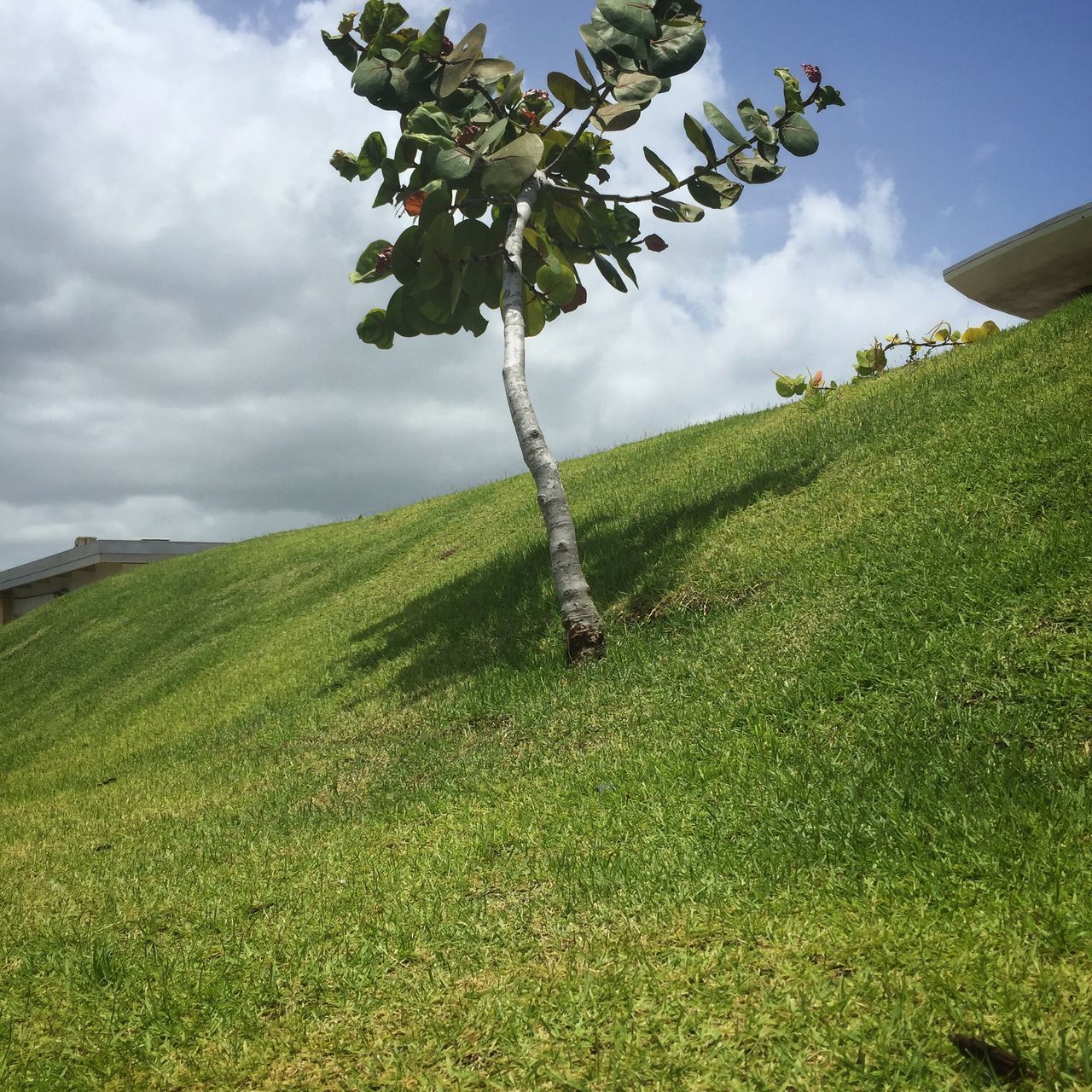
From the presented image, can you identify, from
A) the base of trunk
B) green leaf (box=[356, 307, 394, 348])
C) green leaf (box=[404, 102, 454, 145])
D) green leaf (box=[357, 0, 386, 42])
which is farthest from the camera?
green leaf (box=[356, 307, 394, 348])

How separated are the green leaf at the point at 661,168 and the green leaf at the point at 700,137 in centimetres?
37

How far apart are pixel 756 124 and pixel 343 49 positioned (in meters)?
4.29

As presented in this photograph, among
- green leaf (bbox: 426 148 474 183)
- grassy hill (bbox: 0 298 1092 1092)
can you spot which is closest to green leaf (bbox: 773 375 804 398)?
grassy hill (bbox: 0 298 1092 1092)

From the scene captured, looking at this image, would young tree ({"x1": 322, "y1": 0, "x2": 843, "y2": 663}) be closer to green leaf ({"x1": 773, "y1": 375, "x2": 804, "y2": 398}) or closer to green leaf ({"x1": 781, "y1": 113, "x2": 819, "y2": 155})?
green leaf ({"x1": 781, "y1": 113, "x2": 819, "y2": 155})

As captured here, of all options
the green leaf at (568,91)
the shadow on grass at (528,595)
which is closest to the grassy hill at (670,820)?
the shadow on grass at (528,595)

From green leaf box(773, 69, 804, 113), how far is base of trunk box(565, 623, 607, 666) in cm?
593

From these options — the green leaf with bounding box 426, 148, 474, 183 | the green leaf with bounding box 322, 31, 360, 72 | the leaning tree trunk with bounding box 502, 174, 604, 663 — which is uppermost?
the green leaf with bounding box 322, 31, 360, 72

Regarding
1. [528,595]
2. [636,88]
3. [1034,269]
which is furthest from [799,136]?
[528,595]

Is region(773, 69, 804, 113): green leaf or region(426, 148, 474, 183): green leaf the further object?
region(773, 69, 804, 113): green leaf

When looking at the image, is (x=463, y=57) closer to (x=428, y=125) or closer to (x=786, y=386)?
(x=428, y=125)

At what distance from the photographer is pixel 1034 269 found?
10859mm

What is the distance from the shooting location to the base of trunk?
704 cm

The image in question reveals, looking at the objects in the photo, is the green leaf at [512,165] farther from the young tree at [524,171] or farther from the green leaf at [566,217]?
the green leaf at [566,217]

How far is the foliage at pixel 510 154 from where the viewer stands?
26.1 ft
